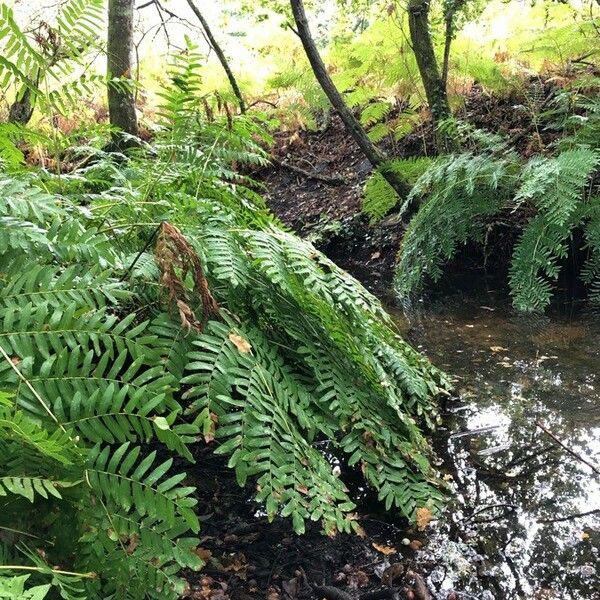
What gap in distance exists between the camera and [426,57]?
4.56 meters

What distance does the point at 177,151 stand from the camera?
7.68 feet

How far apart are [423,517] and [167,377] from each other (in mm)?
1058

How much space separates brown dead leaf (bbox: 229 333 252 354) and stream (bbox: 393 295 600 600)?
836mm

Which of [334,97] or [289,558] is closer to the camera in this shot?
[289,558]

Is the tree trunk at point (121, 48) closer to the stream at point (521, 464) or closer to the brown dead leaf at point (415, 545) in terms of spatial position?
the stream at point (521, 464)

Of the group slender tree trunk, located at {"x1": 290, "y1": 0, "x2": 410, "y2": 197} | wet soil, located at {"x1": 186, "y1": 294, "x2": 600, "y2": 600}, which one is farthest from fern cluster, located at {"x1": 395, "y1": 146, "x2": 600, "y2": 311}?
wet soil, located at {"x1": 186, "y1": 294, "x2": 600, "y2": 600}

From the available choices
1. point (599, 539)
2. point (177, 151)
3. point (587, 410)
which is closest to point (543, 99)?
point (587, 410)

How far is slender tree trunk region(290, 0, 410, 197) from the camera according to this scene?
13.2ft

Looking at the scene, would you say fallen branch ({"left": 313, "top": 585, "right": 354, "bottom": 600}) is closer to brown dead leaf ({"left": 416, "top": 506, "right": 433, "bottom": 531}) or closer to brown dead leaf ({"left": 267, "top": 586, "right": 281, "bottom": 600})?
brown dead leaf ({"left": 267, "top": 586, "right": 281, "bottom": 600})

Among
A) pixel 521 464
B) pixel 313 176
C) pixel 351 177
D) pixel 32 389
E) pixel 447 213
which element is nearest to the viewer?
pixel 32 389

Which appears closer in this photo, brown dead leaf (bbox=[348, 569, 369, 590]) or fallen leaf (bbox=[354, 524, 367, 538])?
brown dead leaf (bbox=[348, 569, 369, 590])

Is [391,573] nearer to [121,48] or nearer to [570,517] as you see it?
[570,517]

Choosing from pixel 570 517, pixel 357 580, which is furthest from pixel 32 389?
pixel 570 517

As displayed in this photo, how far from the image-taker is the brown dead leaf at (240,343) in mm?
1487
